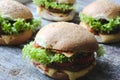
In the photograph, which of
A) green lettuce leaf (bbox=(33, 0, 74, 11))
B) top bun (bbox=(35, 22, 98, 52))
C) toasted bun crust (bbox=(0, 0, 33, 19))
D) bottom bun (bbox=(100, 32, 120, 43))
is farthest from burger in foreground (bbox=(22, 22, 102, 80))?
green lettuce leaf (bbox=(33, 0, 74, 11))

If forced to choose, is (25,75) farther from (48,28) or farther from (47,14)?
(47,14)

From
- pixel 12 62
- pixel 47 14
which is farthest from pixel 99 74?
pixel 47 14

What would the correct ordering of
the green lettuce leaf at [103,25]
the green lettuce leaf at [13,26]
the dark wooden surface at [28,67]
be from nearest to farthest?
1. the dark wooden surface at [28,67]
2. the green lettuce leaf at [13,26]
3. the green lettuce leaf at [103,25]

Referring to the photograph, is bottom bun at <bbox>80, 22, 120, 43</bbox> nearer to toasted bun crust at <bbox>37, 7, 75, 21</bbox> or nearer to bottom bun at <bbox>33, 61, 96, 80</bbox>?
toasted bun crust at <bbox>37, 7, 75, 21</bbox>

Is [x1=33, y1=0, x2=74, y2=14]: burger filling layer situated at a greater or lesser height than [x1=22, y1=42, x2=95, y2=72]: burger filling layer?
greater

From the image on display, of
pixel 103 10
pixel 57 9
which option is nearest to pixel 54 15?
pixel 57 9

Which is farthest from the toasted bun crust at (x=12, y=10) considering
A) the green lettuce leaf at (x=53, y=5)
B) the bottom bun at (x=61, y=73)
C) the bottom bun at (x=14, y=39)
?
the bottom bun at (x=61, y=73)

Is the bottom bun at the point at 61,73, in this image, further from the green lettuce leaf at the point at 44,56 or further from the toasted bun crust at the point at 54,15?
the toasted bun crust at the point at 54,15
